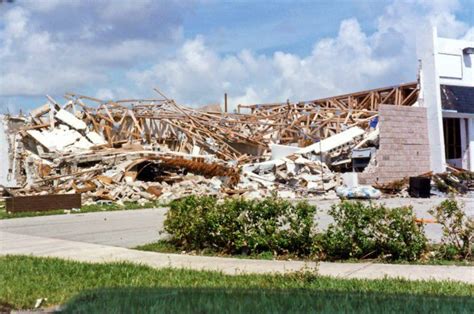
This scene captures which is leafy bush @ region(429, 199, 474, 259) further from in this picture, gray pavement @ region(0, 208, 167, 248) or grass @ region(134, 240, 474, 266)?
gray pavement @ region(0, 208, 167, 248)

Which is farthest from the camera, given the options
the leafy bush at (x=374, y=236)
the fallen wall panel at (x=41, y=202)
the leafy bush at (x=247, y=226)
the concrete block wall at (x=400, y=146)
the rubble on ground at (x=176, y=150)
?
the concrete block wall at (x=400, y=146)

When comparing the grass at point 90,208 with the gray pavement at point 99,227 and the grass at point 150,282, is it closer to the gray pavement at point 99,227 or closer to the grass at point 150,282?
the gray pavement at point 99,227

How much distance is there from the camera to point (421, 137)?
93.3 feet

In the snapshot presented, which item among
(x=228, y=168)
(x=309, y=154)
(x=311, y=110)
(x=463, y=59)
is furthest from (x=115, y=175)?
(x=463, y=59)

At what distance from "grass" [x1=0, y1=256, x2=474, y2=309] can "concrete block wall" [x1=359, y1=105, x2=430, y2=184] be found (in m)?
20.2

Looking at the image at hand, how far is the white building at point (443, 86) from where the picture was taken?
92.3ft

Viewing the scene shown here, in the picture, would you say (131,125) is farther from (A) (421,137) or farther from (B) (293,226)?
(B) (293,226)

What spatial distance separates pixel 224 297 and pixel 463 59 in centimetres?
2642

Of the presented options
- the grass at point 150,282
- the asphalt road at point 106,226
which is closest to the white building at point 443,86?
the asphalt road at point 106,226

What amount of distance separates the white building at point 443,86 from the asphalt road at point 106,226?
9132 millimetres

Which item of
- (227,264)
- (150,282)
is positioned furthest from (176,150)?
(150,282)

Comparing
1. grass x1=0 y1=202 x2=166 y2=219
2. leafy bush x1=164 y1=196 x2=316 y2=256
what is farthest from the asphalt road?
leafy bush x1=164 y1=196 x2=316 y2=256

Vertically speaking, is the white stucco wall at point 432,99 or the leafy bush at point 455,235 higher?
the white stucco wall at point 432,99

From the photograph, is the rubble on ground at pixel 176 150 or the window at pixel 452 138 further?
the window at pixel 452 138
